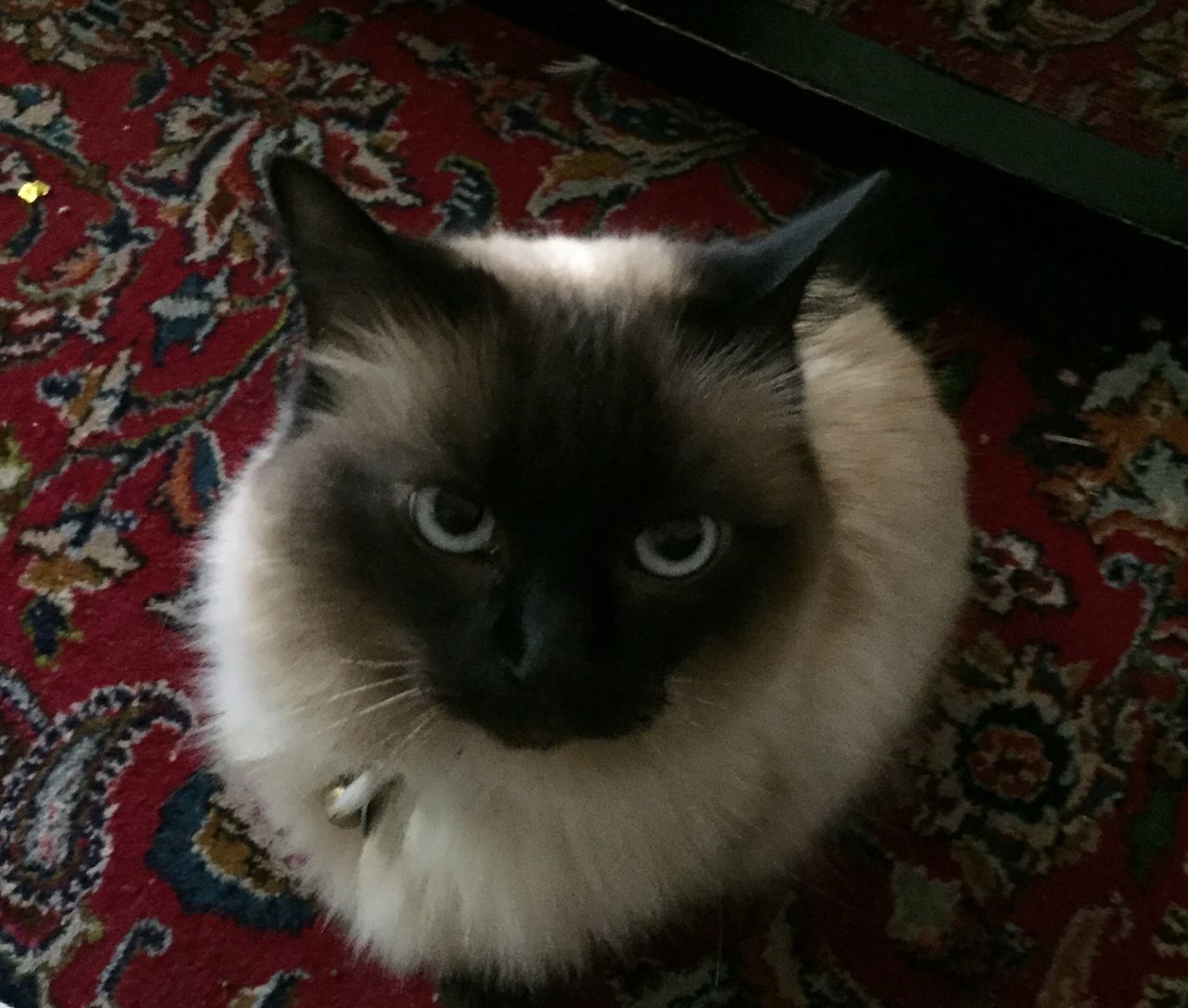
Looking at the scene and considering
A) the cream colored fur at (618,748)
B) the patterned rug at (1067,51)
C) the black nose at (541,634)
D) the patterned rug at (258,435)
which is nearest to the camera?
the black nose at (541,634)

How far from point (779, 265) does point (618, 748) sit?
35 centimetres

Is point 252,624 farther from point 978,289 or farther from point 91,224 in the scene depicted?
point 978,289

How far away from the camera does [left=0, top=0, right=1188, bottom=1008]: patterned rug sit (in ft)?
3.68

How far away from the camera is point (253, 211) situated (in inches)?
60.6

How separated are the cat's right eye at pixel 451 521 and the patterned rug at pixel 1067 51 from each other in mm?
1272

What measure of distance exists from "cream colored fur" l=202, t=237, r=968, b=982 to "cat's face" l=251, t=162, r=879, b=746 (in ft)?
0.16

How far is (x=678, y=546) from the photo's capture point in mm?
693

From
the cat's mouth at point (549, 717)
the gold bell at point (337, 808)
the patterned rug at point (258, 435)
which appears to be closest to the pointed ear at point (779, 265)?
the cat's mouth at point (549, 717)

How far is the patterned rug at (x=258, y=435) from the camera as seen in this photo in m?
1.12

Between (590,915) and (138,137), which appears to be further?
(138,137)

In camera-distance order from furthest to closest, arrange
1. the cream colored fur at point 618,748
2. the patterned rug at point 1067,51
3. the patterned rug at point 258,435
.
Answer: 1. the patterned rug at point 1067,51
2. the patterned rug at point 258,435
3. the cream colored fur at point 618,748

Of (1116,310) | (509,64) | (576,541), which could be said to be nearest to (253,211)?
(509,64)

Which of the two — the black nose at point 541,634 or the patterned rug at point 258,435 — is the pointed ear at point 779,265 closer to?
the black nose at point 541,634

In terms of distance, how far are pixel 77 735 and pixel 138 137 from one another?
2.96 ft
